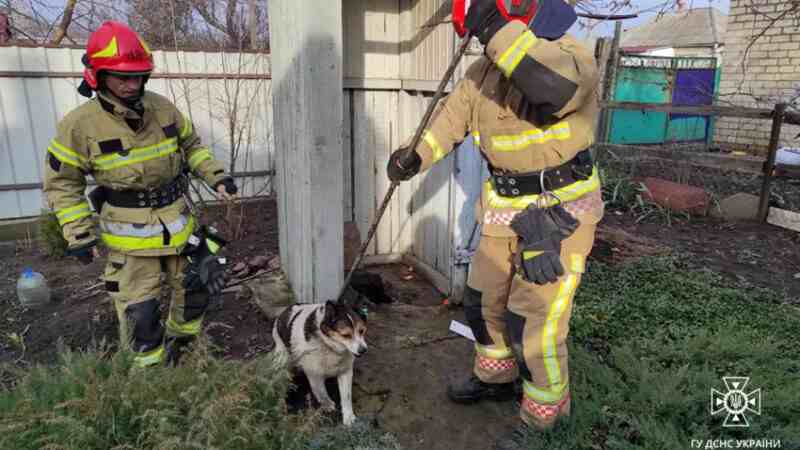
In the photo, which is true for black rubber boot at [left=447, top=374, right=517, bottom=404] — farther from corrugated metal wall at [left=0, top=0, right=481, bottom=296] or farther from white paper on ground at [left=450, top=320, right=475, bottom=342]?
corrugated metal wall at [left=0, top=0, right=481, bottom=296]

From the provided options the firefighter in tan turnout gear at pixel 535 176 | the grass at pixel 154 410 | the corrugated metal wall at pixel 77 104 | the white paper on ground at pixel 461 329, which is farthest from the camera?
the corrugated metal wall at pixel 77 104

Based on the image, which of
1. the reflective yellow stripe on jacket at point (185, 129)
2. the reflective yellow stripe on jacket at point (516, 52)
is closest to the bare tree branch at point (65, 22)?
the reflective yellow stripe on jacket at point (185, 129)

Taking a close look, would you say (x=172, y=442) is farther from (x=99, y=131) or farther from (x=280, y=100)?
(x=280, y=100)

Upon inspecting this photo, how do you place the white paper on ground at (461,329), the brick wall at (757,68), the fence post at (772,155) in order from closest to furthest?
1. the white paper on ground at (461,329)
2. the fence post at (772,155)
3. the brick wall at (757,68)

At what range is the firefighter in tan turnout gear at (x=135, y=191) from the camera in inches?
104

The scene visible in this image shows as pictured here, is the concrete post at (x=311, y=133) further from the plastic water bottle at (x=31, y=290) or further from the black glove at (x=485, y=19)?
the plastic water bottle at (x=31, y=290)

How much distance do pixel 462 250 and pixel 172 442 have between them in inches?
102

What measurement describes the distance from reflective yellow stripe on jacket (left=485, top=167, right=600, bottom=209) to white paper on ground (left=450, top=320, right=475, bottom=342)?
1427 millimetres

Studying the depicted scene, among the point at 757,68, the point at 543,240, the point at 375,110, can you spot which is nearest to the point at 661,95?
the point at 757,68

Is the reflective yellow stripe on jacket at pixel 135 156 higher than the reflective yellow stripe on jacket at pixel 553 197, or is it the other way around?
the reflective yellow stripe on jacket at pixel 135 156

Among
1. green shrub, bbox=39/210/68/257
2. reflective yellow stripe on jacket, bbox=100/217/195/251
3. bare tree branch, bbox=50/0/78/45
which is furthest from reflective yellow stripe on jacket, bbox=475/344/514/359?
bare tree branch, bbox=50/0/78/45

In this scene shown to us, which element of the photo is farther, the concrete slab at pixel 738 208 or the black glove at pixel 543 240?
the concrete slab at pixel 738 208

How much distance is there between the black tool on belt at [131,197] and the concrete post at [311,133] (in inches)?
35.7

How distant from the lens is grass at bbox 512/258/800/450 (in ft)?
8.21
